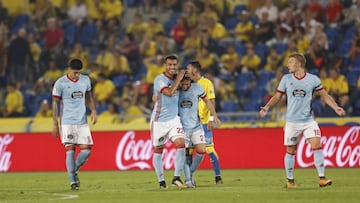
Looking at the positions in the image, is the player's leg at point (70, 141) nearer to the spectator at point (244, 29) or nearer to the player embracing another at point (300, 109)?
the player embracing another at point (300, 109)

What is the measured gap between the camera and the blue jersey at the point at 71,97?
19.1m

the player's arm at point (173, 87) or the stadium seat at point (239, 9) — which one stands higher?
the stadium seat at point (239, 9)

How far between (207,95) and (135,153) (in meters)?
8.25

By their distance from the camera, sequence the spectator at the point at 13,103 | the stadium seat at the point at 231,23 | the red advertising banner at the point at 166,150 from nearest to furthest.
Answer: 1. the red advertising banner at the point at 166,150
2. the spectator at the point at 13,103
3. the stadium seat at the point at 231,23

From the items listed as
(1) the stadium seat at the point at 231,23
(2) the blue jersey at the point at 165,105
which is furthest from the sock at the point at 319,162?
(1) the stadium seat at the point at 231,23

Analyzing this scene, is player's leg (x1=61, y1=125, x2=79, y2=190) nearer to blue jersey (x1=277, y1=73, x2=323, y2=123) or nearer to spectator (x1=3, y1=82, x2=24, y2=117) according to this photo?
blue jersey (x1=277, y1=73, x2=323, y2=123)

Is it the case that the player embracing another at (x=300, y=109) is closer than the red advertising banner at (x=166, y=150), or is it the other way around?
the player embracing another at (x=300, y=109)

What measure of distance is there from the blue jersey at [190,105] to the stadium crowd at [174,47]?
9.10 metres

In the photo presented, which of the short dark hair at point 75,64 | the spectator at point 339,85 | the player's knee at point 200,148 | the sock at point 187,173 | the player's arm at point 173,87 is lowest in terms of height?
the sock at point 187,173

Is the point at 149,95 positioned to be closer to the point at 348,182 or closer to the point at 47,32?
the point at 47,32

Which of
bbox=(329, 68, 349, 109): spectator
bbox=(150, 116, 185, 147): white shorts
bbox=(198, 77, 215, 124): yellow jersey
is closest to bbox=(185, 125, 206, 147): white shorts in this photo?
bbox=(150, 116, 185, 147): white shorts

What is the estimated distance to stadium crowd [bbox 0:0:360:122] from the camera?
30250 millimetres

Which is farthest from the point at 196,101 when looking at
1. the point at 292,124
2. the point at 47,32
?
the point at 47,32

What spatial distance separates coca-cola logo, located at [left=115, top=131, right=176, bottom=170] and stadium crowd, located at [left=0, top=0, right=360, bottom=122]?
66 centimetres
